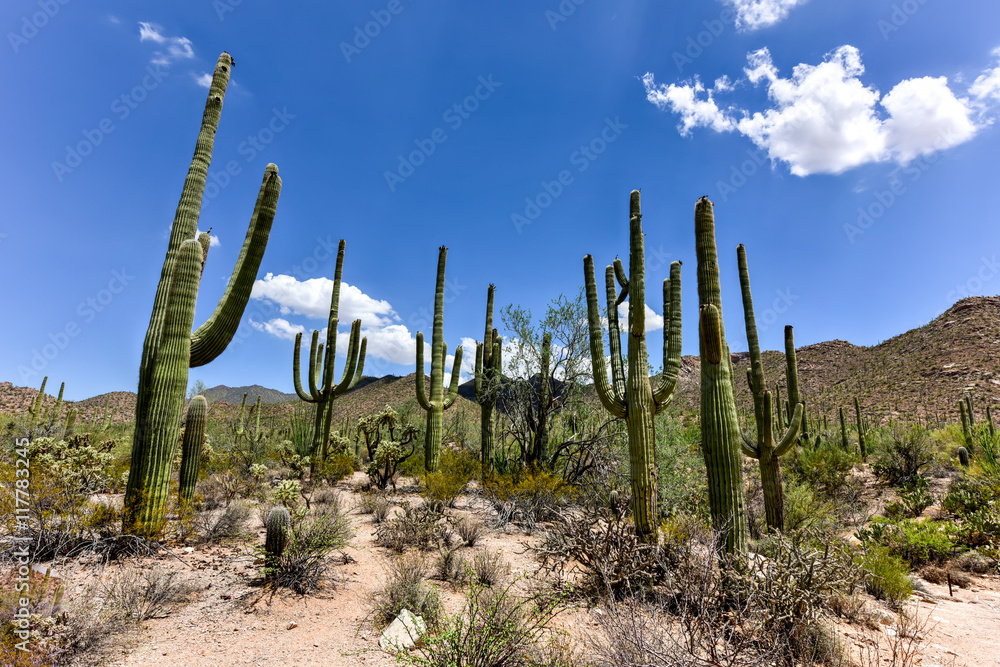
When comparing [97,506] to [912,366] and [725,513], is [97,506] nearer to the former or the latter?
[725,513]

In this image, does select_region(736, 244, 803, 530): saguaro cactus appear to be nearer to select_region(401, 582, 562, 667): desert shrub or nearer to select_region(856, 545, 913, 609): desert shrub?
select_region(856, 545, 913, 609): desert shrub

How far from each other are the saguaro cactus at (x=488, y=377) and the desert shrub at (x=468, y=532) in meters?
4.12

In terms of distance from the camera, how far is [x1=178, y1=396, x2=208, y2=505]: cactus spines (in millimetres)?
7859

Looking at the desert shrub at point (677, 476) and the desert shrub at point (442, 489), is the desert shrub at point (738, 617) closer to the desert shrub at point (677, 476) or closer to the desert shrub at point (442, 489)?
the desert shrub at point (677, 476)

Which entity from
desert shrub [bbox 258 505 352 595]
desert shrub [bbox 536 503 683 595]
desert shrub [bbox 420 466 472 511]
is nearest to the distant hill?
desert shrub [bbox 420 466 472 511]

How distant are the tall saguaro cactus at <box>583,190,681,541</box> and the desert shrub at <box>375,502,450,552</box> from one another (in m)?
3.19

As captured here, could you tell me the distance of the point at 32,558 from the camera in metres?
5.60

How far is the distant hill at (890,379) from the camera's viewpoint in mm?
31828

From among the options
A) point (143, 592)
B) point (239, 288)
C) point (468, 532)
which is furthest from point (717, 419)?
point (239, 288)

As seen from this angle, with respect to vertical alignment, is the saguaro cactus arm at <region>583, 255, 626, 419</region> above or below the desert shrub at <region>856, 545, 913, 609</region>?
above

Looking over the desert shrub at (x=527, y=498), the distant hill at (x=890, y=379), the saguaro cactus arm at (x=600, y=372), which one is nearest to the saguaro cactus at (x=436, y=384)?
the desert shrub at (x=527, y=498)

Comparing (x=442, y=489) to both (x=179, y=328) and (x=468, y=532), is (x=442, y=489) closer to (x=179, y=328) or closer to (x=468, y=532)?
(x=468, y=532)

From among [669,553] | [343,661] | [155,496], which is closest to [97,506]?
[155,496]

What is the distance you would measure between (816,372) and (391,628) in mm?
54084
